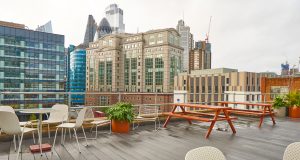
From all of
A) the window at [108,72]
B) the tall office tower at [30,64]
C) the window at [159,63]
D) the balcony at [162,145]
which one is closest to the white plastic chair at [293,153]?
the balcony at [162,145]

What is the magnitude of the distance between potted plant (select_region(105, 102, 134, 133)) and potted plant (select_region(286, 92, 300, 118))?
8789 millimetres

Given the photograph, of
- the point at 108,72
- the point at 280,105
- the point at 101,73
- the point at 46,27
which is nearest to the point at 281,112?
the point at 280,105

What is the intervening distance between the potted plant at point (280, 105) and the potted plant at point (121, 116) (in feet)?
27.9

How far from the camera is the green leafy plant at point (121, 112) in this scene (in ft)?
21.4

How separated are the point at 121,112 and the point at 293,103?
9.31 meters

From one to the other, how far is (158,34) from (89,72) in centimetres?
4824

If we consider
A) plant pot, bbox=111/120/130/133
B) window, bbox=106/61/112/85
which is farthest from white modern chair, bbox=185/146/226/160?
window, bbox=106/61/112/85

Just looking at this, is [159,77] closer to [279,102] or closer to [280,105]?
[280,105]

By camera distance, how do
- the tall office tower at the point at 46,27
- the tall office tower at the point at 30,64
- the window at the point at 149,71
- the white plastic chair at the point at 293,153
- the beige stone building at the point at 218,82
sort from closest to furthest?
the white plastic chair at the point at 293,153 → the tall office tower at the point at 30,64 → the beige stone building at the point at 218,82 → the window at the point at 149,71 → the tall office tower at the point at 46,27

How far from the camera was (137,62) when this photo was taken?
102 m

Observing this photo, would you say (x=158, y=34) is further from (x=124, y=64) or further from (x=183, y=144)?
(x=183, y=144)

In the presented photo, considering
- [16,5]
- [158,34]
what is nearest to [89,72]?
[158,34]

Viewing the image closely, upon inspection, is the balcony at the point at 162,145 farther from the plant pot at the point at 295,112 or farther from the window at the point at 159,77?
the window at the point at 159,77

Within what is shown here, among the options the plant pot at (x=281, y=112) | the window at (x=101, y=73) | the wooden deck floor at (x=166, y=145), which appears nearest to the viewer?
the wooden deck floor at (x=166, y=145)
